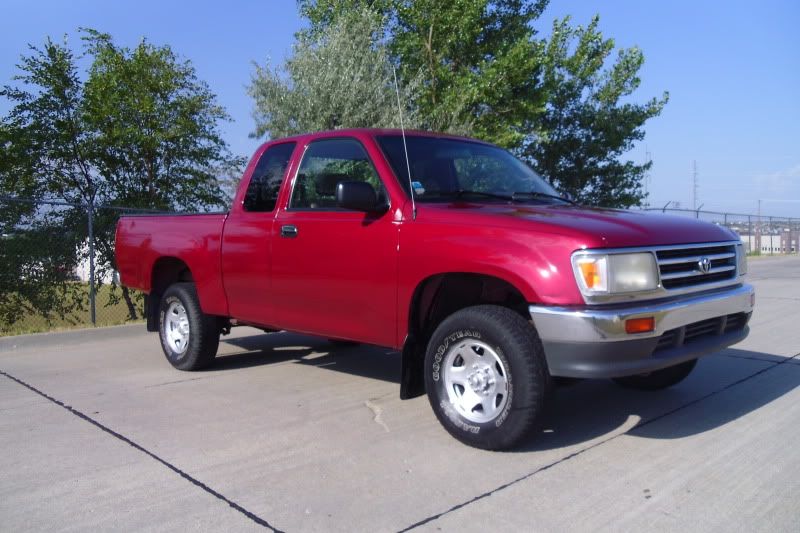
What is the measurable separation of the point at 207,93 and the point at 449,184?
46.8 feet

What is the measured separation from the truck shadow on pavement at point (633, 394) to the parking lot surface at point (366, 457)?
22mm

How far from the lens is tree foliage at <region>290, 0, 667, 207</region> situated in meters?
17.4

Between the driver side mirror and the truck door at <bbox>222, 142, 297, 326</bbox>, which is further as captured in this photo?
the truck door at <bbox>222, 142, 297, 326</bbox>

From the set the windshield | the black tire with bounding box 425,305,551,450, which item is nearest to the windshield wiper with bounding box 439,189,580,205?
the windshield

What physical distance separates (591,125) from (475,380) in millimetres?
19001

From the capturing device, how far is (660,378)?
5.31 metres

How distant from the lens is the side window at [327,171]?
16.6 ft

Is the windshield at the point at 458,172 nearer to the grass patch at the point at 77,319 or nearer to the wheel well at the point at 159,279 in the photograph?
the wheel well at the point at 159,279

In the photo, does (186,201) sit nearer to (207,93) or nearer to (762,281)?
(207,93)

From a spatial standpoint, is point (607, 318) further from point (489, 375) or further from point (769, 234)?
point (769, 234)

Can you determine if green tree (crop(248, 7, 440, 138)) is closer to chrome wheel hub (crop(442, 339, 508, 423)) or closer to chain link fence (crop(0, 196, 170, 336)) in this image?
chain link fence (crop(0, 196, 170, 336))

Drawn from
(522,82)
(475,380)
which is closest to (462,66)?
(522,82)

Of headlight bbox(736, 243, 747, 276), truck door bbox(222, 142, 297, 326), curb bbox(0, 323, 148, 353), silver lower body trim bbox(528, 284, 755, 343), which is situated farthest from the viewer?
curb bbox(0, 323, 148, 353)

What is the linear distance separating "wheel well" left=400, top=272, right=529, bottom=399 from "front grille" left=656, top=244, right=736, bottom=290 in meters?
0.85
